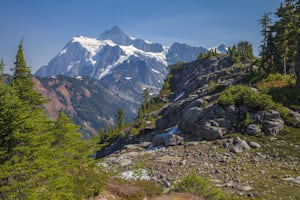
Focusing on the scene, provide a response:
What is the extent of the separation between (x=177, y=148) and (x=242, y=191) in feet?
35.7

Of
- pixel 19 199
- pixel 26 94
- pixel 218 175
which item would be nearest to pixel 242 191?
pixel 218 175

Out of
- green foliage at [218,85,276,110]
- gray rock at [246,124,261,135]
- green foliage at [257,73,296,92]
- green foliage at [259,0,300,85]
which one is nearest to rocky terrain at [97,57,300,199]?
gray rock at [246,124,261,135]

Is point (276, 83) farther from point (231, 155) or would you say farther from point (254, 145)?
point (231, 155)

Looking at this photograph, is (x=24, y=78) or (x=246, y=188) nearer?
(x=246, y=188)

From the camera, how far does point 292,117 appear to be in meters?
26.6

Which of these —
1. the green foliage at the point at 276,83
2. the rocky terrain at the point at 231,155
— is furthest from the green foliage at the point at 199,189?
the green foliage at the point at 276,83

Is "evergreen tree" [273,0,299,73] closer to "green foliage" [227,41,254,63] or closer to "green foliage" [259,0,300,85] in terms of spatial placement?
"green foliage" [259,0,300,85]

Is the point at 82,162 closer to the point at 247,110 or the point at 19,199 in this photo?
the point at 19,199

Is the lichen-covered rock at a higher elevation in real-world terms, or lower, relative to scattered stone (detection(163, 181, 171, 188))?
higher

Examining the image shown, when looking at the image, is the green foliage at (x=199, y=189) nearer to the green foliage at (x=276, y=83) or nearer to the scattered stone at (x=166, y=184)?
→ the scattered stone at (x=166, y=184)

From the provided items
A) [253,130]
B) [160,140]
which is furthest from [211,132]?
[160,140]

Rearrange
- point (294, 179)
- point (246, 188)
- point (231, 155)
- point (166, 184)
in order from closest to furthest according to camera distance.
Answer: point (246, 188), point (294, 179), point (166, 184), point (231, 155)

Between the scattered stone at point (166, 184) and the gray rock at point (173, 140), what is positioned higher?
the gray rock at point (173, 140)

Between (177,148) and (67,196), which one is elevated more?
(67,196)
